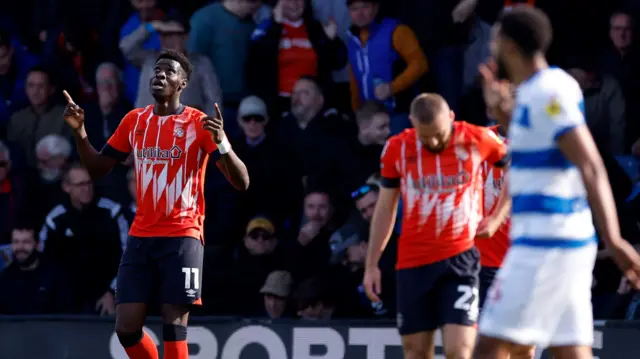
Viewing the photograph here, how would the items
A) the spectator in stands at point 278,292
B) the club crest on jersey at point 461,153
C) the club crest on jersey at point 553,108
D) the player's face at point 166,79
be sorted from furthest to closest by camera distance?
the spectator in stands at point 278,292 → the player's face at point 166,79 → the club crest on jersey at point 461,153 → the club crest on jersey at point 553,108

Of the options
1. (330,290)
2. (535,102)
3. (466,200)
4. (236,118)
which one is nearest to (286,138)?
(236,118)

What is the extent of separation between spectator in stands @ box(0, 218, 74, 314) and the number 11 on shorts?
10.3ft

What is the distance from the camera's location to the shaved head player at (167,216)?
24.2 feet

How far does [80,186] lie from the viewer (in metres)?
10.4

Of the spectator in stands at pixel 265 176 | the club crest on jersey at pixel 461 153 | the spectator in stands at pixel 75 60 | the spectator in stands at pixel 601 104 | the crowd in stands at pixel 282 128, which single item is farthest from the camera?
the spectator in stands at pixel 75 60

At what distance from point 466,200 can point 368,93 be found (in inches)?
152

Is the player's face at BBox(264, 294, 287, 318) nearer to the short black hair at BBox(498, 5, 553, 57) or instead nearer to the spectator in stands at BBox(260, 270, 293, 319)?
the spectator in stands at BBox(260, 270, 293, 319)

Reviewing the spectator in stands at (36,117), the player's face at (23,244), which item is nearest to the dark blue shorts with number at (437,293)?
the player's face at (23,244)

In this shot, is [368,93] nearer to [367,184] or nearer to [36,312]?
[367,184]

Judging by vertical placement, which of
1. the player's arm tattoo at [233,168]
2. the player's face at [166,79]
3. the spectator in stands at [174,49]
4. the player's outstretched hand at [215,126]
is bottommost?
the player's arm tattoo at [233,168]

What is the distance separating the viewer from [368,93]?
10.8m

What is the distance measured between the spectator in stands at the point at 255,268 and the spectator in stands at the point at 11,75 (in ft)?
9.62

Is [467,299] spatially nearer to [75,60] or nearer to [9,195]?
[9,195]

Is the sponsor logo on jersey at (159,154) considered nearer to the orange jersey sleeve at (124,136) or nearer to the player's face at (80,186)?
the orange jersey sleeve at (124,136)
